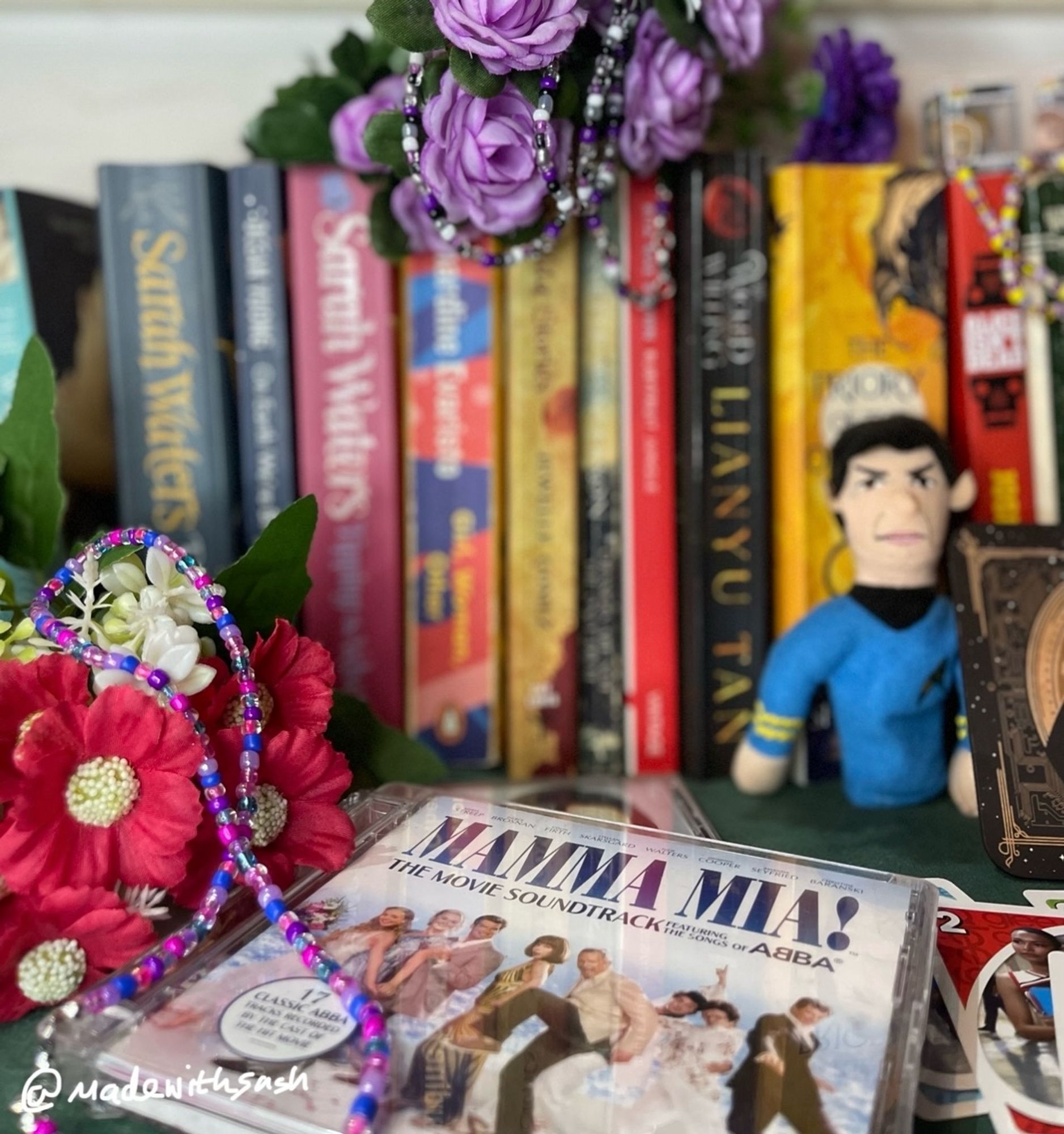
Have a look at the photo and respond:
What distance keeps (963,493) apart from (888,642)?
0.33 feet

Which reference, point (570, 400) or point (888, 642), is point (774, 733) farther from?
point (570, 400)

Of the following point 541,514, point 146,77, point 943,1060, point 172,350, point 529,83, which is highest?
point 146,77

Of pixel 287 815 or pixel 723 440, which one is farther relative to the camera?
pixel 723 440

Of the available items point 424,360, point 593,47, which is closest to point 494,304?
point 424,360

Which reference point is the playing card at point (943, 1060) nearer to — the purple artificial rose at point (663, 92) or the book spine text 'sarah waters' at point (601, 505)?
the book spine text 'sarah waters' at point (601, 505)

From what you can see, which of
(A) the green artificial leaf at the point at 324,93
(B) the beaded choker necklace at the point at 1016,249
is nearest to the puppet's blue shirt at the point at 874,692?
(B) the beaded choker necklace at the point at 1016,249

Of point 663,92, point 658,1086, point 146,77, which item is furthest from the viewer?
point 146,77

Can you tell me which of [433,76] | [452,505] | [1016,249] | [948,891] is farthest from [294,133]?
[948,891]

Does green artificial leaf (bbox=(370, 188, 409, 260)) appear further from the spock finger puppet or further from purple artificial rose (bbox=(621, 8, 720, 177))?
the spock finger puppet

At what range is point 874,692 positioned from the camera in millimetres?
575

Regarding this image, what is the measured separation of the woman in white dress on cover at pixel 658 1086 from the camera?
1.06 feet

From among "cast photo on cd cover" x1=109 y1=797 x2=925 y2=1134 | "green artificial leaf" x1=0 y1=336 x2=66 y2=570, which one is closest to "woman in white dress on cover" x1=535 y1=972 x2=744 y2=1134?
"cast photo on cd cover" x1=109 y1=797 x2=925 y2=1134

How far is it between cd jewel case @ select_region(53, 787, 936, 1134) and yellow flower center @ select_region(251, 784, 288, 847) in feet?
0.09

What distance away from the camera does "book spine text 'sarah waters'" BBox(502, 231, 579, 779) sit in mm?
625
